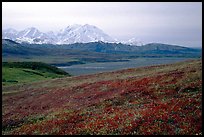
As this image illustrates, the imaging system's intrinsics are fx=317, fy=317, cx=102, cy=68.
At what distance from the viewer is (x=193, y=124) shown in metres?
24.3

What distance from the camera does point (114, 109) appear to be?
34219mm

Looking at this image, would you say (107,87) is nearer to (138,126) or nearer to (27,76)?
(138,126)

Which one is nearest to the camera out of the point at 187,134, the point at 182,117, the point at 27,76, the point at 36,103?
the point at 187,134

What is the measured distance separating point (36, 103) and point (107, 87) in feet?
37.5

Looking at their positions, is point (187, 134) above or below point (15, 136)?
above

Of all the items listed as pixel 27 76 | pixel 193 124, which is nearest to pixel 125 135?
pixel 193 124

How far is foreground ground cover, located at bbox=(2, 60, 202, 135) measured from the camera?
25766 millimetres

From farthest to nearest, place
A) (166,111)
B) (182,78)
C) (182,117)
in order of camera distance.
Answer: (182,78), (166,111), (182,117)

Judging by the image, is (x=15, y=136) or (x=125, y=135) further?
(x=15, y=136)

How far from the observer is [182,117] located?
2625 centimetres

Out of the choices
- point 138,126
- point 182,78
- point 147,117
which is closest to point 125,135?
point 138,126

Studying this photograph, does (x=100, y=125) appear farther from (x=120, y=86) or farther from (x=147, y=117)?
(x=120, y=86)

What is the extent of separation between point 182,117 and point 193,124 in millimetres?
A: 1955

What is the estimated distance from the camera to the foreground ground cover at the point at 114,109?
84.5 ft
